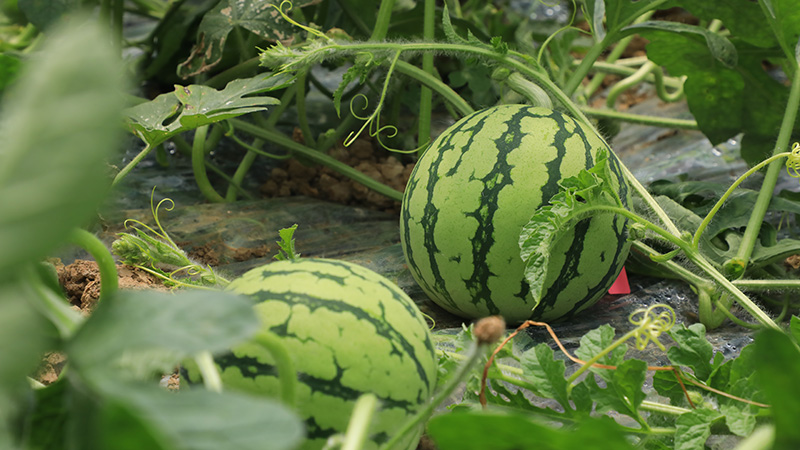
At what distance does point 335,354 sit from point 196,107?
0.87 m

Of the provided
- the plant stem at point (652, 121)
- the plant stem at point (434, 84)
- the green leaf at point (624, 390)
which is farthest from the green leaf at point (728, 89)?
the green leaf at point (624, 390)

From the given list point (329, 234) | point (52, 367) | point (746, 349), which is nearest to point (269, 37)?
point (329, 234)

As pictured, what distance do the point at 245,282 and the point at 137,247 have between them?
1.92ft

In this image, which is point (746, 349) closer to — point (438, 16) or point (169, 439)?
point (169, 439)

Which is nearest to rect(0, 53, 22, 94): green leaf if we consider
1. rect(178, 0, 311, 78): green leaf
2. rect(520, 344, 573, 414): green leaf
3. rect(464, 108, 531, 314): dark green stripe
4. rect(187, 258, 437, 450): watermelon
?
rect(187, 258, 437, 450): watermelon

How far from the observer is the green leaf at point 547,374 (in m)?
1.00

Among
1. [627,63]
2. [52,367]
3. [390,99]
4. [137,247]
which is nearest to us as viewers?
[52,367]

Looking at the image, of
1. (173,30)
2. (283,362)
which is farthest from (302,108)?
(283,362)

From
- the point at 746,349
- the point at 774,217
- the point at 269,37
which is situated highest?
the point at 269,37

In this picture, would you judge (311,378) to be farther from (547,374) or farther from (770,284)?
(770,284)

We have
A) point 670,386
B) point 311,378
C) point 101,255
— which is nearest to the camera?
point 101,255

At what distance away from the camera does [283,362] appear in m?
0.69

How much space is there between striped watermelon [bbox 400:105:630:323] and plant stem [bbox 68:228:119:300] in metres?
0.82

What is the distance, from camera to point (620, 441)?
0.60 m
